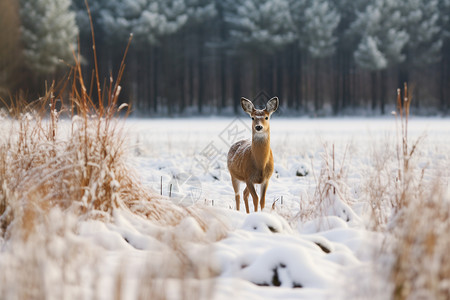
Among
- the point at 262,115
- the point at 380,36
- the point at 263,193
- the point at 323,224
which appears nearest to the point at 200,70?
the point at 380,36

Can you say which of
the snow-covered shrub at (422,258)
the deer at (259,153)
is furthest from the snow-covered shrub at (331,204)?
the snow-covered shrub at (422,258)

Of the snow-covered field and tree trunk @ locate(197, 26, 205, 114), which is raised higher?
tree trunk @ locate(197, 26, 205, 114)

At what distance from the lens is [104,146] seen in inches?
151

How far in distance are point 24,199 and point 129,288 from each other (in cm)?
160

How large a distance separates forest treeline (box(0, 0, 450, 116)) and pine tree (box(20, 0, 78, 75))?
1.42 metres

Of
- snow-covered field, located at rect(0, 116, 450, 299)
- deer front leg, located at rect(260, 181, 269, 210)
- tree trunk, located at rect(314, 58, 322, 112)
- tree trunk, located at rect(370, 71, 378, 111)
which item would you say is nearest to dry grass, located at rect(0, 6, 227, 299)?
snow-covered field, located at rect(0, 116, 450, 299)

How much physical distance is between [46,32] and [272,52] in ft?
46.5

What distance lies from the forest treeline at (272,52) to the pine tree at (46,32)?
1.42 m

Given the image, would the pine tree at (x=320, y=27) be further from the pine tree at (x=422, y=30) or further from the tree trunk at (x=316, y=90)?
the pine tree at (x=422, y=30)

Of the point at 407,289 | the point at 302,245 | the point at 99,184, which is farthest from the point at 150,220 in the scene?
the point at 407,289

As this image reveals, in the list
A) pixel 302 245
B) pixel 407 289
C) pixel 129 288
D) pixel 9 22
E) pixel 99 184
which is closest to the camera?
pixel 407 289

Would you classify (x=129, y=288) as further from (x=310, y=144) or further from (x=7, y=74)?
(x=7, y=74)

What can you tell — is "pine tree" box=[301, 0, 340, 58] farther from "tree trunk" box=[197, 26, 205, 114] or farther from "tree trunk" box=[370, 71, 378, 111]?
"tree trunk" box=[197, 26, 205, 114]

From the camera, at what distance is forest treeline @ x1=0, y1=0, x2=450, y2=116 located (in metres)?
31.9
